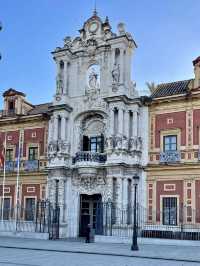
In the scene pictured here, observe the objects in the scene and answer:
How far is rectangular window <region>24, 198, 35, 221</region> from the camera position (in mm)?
31500

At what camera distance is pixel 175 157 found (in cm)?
2727

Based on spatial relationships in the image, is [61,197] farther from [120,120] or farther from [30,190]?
[120,120]

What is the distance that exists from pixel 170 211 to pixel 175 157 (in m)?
3.53

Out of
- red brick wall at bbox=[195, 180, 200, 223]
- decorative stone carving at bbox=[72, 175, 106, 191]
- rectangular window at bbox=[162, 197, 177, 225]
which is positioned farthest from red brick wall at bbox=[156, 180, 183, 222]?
decorative stone carving at bbox=[72, 175, 106, 191]

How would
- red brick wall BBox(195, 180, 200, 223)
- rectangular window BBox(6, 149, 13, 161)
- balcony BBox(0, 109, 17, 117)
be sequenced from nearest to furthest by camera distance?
1. red brick wall BBox(195, 180, 200, 223)
2. rectangular window BBox(6, 149, 13, 161)
3. balcony BBox(0, 109, 17, 117)

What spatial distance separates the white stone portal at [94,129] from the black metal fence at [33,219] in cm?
113

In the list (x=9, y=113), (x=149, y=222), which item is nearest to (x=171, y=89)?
(x=149, y=222)

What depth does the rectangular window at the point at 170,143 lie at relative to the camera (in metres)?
27.8

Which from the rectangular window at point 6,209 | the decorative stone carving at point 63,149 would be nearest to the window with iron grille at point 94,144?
the decorative stone carving at point 63,149

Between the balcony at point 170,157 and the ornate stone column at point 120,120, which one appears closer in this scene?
the balcony at point 170,157

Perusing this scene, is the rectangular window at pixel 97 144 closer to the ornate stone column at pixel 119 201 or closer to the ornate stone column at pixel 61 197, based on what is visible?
the ornate stone column at pixel 61 197

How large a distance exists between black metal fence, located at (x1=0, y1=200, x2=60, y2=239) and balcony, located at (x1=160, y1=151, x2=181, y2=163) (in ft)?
25.6

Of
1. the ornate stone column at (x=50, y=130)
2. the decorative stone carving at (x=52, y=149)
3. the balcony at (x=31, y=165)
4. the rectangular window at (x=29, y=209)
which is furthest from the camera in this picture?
the balcony at (x=31, y=165)

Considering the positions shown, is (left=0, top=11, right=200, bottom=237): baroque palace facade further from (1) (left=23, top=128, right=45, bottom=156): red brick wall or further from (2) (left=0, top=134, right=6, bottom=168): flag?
(2) (left=0, top=134, right=6, bottom=168): flag
